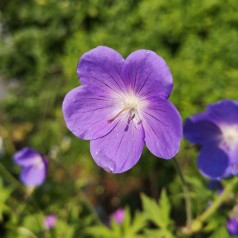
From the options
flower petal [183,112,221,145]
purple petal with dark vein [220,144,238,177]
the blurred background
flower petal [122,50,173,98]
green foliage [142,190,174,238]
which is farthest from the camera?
the blurred background

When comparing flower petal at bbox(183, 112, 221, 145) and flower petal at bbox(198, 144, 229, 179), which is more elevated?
flower petal at bbox(183, 112, 221, 145)

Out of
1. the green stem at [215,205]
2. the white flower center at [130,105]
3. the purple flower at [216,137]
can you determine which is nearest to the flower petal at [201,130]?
the purple flower at [216,137]

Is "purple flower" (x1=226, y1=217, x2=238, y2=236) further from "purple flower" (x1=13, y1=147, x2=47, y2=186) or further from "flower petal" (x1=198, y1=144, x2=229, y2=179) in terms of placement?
"purple flower" (x1=13, y1=147, x2=47, y2=186)

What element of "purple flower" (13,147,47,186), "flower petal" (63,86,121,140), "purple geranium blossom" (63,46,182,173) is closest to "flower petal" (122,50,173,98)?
"purple geranium blossom" (63,46,182,173)

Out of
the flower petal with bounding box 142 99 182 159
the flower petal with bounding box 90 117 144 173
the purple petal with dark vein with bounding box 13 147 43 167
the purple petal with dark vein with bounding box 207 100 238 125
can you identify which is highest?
the flower petal with bounding box 142 99 182 159

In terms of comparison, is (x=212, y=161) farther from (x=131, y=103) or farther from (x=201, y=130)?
(x=131, y=103)

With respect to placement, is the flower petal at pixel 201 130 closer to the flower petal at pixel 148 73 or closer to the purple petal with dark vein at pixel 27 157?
the flower petal at pixel 148 73
